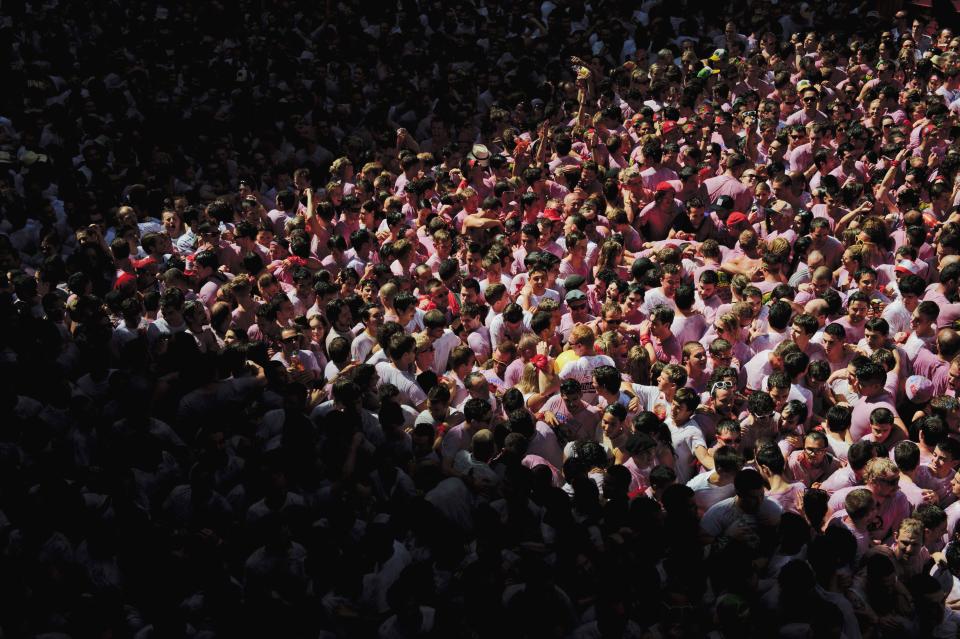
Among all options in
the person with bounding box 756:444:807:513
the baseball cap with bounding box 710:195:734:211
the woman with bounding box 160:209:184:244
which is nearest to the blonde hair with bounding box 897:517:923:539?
the person with bounding box 756:444:807:513

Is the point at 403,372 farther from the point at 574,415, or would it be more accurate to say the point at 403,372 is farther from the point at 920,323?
the point at 920,323

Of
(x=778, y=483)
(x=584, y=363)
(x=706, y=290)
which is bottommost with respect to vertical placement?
(x=778, y=483)

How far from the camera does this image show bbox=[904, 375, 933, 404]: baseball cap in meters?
7.54

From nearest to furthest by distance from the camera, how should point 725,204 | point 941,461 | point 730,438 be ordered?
point 941,461 → point 730,438 → point 725,204

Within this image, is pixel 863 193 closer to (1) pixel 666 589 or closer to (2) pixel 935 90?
(2) pixel 935 90

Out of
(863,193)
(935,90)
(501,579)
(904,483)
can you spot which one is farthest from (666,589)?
(935,90)

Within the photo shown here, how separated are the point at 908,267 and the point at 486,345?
147 inches

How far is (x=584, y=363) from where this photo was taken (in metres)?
7.69

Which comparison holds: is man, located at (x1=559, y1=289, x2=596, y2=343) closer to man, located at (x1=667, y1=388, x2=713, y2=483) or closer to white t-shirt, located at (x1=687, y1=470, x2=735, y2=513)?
man, located at (x1=667, y1=388, x2=713, y2=483)

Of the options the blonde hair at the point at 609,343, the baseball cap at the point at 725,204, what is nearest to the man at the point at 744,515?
the blonde hair at the point at 609,343

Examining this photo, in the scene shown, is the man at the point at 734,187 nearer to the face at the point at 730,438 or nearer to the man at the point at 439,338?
the man at the point at 439,338

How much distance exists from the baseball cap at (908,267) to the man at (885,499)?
111 inches

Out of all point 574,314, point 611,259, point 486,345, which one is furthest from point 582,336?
point 611,259

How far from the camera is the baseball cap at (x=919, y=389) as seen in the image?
7543 millimetres
